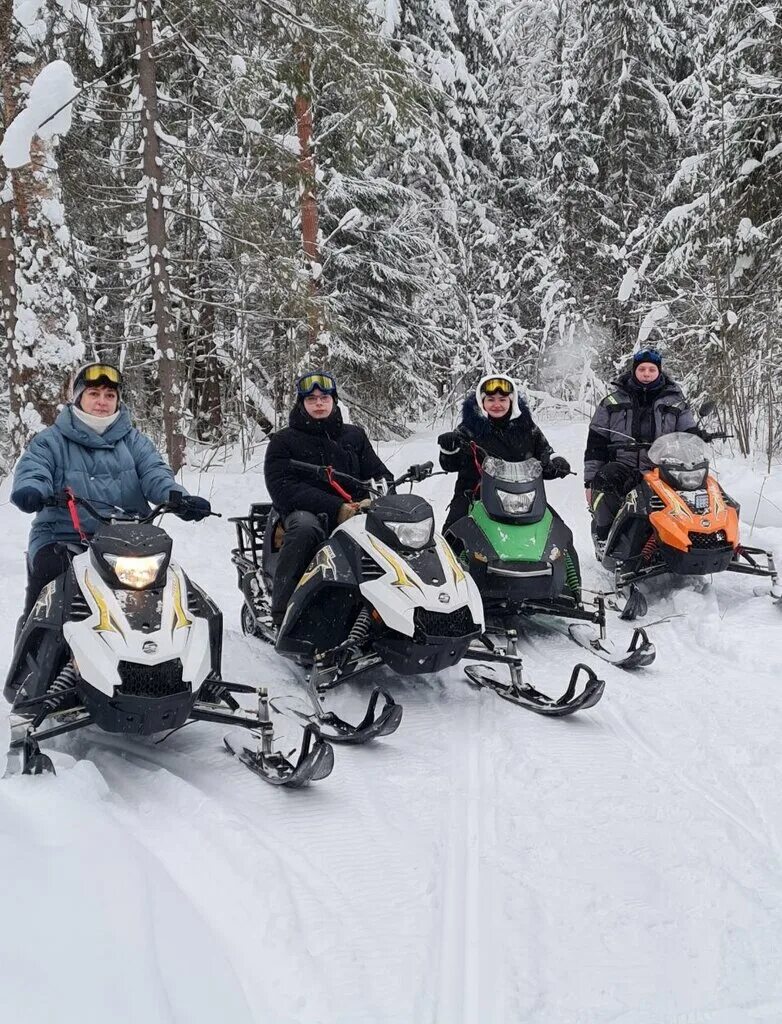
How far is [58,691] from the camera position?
3715mm

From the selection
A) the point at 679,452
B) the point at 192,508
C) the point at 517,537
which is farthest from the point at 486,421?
the point at 192,508

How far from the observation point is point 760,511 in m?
8.64

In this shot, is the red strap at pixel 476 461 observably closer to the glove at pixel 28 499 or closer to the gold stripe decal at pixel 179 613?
the gold stripe decal at pixel 179 613

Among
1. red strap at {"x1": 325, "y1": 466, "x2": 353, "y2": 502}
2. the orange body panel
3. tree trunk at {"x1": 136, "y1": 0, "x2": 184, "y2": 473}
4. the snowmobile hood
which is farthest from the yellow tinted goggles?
tree trunk at {"x1": 136, "y1": 0, "x2": 184, "y2": 473}

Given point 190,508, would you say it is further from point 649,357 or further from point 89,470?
point 649,357

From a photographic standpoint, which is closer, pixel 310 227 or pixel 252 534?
pixel 252 534

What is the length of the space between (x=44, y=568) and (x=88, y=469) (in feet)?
1.78

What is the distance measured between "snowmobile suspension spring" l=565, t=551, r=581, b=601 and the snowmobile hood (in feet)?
10.1

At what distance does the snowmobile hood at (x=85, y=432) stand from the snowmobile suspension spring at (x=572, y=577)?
3.07 metres

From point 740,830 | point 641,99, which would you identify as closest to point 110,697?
point 740,830

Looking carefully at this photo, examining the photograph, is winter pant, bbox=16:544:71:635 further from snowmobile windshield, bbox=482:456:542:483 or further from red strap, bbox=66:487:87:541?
snowmobile windshield, bbox=482:456:542:483

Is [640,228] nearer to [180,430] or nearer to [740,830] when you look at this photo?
[180,430]

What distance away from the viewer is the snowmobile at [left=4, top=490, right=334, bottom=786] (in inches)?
137

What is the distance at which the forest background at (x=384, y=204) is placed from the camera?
379 inches
